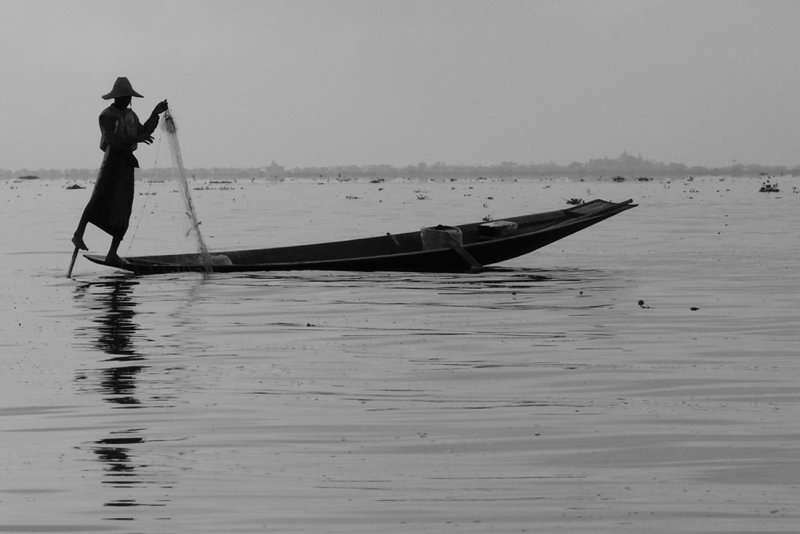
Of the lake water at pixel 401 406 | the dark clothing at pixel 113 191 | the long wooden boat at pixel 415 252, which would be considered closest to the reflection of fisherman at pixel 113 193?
the dark clothing at pixel 113 191

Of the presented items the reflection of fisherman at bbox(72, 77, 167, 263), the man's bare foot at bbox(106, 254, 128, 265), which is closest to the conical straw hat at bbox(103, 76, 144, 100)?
Result: the reflection of fisherman at bbox(72, 77, 167, 263)

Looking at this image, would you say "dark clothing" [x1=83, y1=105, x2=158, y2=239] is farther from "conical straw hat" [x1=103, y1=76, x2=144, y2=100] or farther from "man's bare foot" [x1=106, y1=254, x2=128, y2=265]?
"conical straw hat" [x1=103, y1=76, x2=144, y2=100]

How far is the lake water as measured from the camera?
5.05 meters

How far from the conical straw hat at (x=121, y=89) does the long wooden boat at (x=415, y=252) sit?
1998 millimetres

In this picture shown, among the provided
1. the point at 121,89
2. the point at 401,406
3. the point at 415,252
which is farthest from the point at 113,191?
the point at 401,406

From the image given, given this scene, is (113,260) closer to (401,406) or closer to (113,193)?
(113,193)

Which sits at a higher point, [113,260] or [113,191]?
[113,191]

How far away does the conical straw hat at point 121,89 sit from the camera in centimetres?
1480

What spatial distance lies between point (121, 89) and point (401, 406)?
8.76 m

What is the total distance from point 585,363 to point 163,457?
12.0 feet

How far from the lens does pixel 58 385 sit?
26.1 feet

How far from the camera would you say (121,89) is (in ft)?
48.6

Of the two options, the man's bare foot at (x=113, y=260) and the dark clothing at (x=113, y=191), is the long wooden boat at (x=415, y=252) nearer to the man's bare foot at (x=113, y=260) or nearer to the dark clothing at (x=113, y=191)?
the man's bare foot at (x=113, y=260)

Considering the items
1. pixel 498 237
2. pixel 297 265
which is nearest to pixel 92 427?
pixel 297 265
